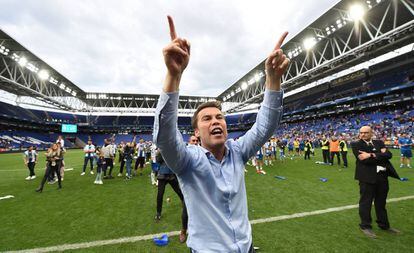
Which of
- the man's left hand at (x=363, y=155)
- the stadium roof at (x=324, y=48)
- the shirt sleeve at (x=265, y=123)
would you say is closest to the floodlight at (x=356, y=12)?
the stadium roof at (x=324, y=48)

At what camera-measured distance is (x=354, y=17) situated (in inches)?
669

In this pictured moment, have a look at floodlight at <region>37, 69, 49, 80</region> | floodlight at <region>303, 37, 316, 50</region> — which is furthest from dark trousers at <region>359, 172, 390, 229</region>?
floodlight at <region>37, 69, 49, 80</region>

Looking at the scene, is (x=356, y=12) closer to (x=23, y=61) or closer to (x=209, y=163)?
(x=209, y=163)

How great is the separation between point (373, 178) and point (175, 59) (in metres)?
4.95

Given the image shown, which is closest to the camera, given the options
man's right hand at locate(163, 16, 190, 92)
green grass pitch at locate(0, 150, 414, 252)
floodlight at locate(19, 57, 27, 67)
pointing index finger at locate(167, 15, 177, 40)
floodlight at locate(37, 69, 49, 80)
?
man's right hand at locate(163, 16, 190, 92)

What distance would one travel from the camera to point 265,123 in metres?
1.60

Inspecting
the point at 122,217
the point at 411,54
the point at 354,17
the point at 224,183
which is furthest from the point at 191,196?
the point at 411,54

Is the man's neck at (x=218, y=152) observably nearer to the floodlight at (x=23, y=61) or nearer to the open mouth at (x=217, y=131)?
the open mouth at (x=217, y=131)

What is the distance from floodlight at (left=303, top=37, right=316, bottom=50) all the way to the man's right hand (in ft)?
81.5

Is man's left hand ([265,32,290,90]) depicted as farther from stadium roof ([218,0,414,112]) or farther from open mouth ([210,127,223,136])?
stadium roof ([218,0,414,112])

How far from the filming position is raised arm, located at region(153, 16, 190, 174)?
1048 mm

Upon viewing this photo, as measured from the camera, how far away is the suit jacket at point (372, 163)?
4172mm

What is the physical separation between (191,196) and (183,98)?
1996 inches

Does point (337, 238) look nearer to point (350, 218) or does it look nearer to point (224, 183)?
point (350, 218)
